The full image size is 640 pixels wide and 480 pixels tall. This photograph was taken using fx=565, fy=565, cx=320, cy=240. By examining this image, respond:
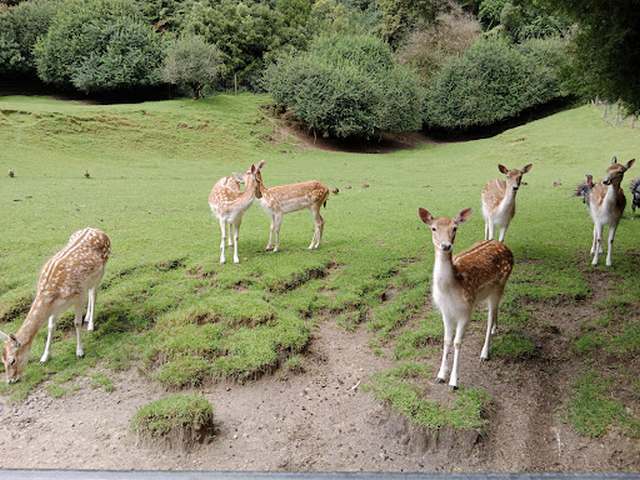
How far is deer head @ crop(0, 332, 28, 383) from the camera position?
241 inches

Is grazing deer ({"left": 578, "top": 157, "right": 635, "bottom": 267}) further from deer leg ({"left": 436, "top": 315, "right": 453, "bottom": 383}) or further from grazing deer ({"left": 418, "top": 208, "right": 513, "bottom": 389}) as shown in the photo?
deer leg ({"left": 436, "top": 315, "right": 453, "bottom": 383})

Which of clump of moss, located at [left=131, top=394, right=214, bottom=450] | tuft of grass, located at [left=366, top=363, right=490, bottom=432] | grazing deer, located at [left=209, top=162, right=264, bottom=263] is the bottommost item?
clump of moss, located at [left=131, top=394, right=214, bottom=450]

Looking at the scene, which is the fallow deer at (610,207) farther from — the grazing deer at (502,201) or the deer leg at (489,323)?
the deer leg at (489,323)

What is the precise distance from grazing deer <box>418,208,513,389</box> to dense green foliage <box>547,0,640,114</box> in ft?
10.6

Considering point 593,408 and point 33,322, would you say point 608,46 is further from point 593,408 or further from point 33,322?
point 33,322

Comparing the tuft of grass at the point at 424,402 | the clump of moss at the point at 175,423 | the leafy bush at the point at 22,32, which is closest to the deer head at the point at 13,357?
the clump of moss at the point at 175,423

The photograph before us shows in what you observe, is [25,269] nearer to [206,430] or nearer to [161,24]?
[206,430]

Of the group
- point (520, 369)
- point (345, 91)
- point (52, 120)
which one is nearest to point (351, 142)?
point (345, 91)

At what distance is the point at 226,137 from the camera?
96.0 ft

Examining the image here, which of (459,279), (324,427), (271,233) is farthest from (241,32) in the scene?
(324,427)

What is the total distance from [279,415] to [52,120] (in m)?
24.7

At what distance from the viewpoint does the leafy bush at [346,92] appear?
32906 millimetres

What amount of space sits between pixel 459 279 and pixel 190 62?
3127 centimetres

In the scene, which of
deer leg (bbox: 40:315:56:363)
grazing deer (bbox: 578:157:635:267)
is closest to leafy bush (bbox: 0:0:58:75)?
deer leg (bbox: 40:315:56:363)
